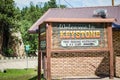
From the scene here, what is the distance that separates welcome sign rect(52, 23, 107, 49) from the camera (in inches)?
578

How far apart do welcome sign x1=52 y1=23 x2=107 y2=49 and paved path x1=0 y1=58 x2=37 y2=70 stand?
3386 cm

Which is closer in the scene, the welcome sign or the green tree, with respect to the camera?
the welcome sign

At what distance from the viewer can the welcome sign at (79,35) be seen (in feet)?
48.2

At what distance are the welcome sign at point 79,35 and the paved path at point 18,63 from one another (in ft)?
111

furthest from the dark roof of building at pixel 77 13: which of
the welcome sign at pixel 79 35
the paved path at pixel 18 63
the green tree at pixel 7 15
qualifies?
the green tree at pixel 7 15

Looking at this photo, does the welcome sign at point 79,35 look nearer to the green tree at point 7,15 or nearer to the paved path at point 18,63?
the paved path at point 18,63

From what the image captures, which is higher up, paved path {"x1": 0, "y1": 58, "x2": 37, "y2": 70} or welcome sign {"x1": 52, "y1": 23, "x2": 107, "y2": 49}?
welcome sign {"x1": 52, "y1": 23, "x2": 107, "y2": 49}

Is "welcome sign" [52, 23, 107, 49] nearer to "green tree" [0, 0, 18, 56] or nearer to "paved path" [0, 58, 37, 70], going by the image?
"paved path" [0, 58, 37, 70]

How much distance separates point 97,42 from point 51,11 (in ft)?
31.2

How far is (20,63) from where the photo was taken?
164 feet

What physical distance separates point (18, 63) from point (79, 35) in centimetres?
3595

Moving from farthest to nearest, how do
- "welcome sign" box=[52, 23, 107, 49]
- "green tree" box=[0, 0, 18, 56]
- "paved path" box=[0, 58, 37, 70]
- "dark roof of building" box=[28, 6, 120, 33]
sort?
"green tree" box=[0, 0, 18, 56] < "paved path" box=[0, 58, 37, 70] < "dark roof of building" box=[28, 6, 120, 33] < "welcome sign" box=[52, 23, 107, 49]

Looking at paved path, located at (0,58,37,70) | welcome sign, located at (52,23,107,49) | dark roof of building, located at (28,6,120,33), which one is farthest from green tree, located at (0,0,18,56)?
welcome sign, located at (52,23,107,49)

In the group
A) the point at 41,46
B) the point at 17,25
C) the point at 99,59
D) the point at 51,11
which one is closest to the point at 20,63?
the point at 17,25
